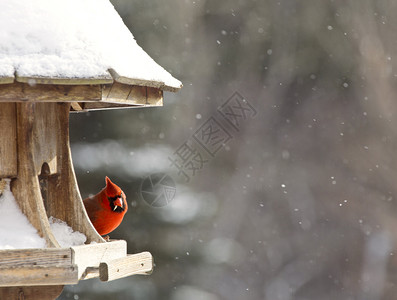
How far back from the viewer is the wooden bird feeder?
292cm

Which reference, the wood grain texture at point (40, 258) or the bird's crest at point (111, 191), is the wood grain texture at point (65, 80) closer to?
the wood grain texture at point (40, 258)

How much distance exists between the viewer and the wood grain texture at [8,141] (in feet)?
10.6

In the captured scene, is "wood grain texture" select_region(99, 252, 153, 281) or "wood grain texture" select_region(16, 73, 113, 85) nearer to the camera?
"wood grain texture" select_region(16, 73, 113, 85)

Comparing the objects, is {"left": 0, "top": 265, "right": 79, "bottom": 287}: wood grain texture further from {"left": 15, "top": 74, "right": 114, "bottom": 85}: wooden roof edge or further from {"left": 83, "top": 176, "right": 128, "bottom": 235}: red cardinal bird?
{"left": 83, "top": 176, "right": 128, "bottom": 235}: red cardinal bird

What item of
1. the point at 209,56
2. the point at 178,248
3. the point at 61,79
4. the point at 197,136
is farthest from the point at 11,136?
the point at 209,56

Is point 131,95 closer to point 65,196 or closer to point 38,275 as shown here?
point 65,196

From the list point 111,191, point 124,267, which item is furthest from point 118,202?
point 124,267

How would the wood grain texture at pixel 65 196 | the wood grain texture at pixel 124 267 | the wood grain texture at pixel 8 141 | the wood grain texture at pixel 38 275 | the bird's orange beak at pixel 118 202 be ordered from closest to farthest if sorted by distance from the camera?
the wood grain texture at pixel 38 275
the wood grain texture at pixel 124 267
the wood grain texture at pixel 8 141
the wood grain texture at pixel 65 196
the bird's orange beak at pixel 118 202

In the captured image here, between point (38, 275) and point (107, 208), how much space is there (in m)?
0.83

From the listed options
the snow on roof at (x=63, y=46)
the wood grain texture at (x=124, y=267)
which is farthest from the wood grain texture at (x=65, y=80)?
the wood grain texture at (x=124, y=267)

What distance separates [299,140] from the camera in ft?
41.2

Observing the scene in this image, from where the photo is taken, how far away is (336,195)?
12.6 m

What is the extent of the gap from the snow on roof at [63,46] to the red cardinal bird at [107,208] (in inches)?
27.3

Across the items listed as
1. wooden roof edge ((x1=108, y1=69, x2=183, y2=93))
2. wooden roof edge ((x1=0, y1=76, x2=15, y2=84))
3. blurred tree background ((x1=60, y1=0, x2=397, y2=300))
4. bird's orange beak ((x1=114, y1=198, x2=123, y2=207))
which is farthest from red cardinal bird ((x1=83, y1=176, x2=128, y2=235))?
blurred tree background ((x1=60, y1=0, x2=397, y2=300))
